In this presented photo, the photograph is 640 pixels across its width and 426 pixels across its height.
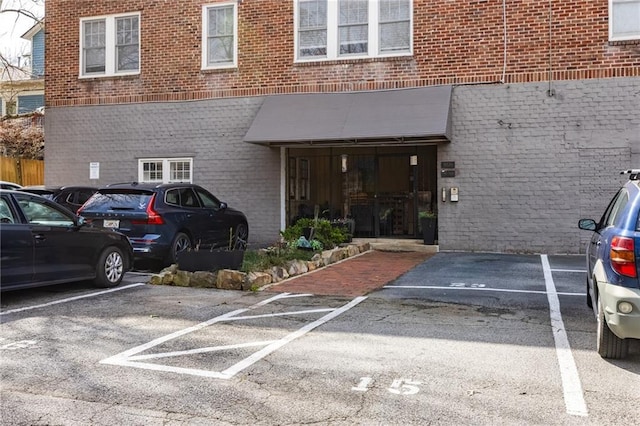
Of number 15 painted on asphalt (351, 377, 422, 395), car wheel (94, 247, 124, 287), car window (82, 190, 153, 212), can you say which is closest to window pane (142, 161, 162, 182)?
car window (82, 190, 153, 212)

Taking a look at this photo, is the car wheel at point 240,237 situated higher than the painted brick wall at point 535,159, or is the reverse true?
the painted brick wall at point 535,159

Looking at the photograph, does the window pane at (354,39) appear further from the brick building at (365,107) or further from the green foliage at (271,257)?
the green foliage at (271,257)

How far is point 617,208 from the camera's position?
5.49 metres

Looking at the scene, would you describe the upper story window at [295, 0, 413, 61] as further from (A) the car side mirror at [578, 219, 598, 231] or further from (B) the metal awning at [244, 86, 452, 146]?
(A) the car side mirror at [578, 219, 598, 231]

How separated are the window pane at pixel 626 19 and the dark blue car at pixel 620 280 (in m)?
8.81

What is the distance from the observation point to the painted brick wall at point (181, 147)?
14.8m

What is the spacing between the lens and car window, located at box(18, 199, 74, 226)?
7.33 metres

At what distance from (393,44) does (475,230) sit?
4943 millimetres

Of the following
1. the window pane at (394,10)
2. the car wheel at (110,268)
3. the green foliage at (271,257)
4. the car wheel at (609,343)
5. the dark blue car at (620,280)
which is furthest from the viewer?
the window pane at (394,10)

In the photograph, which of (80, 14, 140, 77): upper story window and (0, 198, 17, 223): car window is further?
(80, 14, 140, 77): upper story window

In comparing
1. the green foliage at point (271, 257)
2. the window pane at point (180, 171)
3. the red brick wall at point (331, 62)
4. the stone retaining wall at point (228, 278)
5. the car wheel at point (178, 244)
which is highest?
the red brick wall at point (331, 62)

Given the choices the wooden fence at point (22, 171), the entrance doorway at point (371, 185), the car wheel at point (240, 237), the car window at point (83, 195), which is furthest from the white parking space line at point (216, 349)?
the wooden fence at point (22, 171)

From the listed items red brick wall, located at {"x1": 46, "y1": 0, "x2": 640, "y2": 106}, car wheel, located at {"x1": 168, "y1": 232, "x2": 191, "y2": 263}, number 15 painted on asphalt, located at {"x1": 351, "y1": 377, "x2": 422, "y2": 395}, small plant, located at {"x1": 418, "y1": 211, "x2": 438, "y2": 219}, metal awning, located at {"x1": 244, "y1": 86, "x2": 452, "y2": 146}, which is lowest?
number 15 painted on asphalt, located at {"x1": 351, "y1": 377, "x2": 422, "y2": 395}

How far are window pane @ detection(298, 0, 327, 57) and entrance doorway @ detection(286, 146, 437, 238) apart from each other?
2.65m
